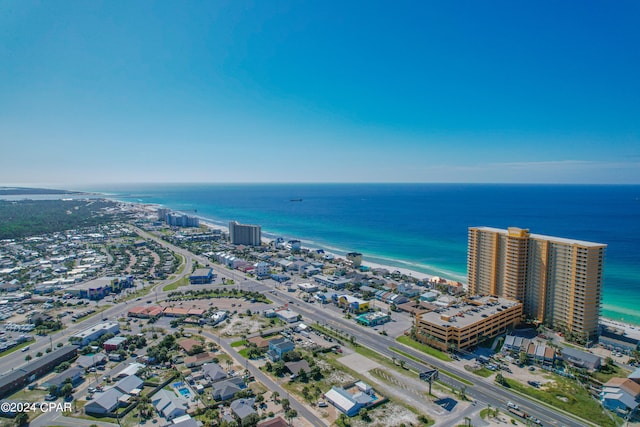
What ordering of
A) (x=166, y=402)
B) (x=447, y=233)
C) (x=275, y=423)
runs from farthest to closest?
(x=447, y=233) → (x=166, y=402) → (x=275, y=423)

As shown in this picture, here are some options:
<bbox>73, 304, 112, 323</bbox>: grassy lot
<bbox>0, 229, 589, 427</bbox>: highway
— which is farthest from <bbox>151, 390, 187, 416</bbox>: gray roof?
<bbox>73, 304, 112, 323</bbox>: grassy lot

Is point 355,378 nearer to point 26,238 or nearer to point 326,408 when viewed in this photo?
point 326,408

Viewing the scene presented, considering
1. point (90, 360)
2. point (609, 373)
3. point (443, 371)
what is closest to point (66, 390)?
point (90, 360)

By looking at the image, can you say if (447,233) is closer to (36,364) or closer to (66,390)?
(66,390)

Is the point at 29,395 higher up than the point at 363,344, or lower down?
higher up

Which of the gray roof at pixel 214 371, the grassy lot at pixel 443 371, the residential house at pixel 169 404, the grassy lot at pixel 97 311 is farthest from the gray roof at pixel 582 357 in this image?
the grassy lot at pixel 97 311

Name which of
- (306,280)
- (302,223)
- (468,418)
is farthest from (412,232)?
(468,418)

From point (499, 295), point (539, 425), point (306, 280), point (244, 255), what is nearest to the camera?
point (539, 425)

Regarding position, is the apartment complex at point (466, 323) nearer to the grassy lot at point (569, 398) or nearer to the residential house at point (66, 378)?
the grassy lot at point (569, 398)

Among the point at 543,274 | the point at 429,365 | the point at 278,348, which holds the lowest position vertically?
the point at 429,365
